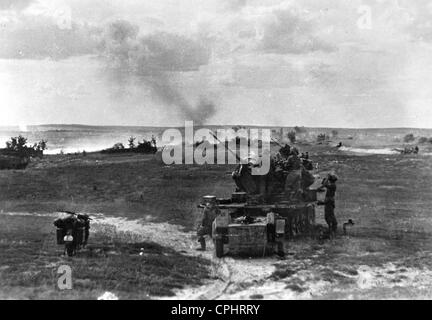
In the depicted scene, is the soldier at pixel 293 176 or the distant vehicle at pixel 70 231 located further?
the soldier at pixel 293 176

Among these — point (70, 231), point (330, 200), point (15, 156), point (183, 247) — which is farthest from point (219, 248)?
point (15, 156)

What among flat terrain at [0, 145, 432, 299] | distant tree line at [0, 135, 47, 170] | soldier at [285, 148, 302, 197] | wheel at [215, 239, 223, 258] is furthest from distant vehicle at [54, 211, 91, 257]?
distant tree line at [0, 135, 47, 170]

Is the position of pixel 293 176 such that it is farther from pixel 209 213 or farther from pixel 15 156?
pixel 15 156

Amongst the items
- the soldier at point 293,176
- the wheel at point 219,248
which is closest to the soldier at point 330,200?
the soldier at point 293,176

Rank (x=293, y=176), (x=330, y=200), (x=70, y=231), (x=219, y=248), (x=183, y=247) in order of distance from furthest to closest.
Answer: (x=293, y=176) < (x=330, y=200) < (x=183, y=247) < (x=219, y=248) < (x=70, y=231)

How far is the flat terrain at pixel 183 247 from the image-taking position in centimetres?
1211

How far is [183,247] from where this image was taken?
17250mm

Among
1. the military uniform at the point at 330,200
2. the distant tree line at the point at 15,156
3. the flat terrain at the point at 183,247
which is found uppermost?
the distant tree line at the point at 15,156

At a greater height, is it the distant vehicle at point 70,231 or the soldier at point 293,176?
the soldier at point 293,176

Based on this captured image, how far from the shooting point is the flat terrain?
12.1m

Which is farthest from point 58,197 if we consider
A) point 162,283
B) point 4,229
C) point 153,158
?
point 162,283

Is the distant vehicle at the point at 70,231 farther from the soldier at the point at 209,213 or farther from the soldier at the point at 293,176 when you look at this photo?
the soldier at the point at 293,176

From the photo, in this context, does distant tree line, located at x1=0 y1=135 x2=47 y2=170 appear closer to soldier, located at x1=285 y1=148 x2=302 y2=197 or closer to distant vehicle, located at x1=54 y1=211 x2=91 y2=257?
distant vehicle, located at x1=54 y1=211 x2=91 y2=257
